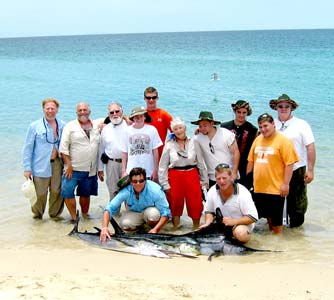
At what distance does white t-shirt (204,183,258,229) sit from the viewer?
594cm

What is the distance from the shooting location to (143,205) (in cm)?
650

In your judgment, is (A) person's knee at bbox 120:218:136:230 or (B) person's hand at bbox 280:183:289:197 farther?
(A) person's knee at bbox 120:218:136:230

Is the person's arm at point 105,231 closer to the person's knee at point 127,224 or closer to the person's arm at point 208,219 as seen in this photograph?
the person's knee at point 127,224

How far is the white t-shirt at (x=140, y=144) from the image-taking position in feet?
22.1

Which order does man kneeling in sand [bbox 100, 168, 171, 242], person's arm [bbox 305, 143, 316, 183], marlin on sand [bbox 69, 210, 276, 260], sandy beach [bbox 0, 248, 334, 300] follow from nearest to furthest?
sandy beach [bbox 0, 248, 334, 300], marlin on sand [bbox 69, 210, 276, 260], man kneeling in sand [bbox 100, 168, 171, 242], person's arm [bbox 305, 143, 316, 183]

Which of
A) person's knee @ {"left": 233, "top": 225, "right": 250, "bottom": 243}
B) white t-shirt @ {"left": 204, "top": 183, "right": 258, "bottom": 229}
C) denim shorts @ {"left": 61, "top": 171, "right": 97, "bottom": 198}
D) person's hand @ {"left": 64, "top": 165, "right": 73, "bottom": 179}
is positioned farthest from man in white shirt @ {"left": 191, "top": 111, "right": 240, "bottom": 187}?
person's hand @ {"left": 64, "top": 165, "right": 73, "bottom": 179}

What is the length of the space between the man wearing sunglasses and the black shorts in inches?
17.3

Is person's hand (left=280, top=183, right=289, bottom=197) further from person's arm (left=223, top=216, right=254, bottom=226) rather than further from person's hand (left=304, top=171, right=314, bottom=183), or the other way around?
person's arm (left=223, top=216, right=254, bottom=226)

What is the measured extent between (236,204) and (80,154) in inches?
90.8

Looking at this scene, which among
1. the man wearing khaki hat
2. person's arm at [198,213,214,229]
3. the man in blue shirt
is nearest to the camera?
person's arm at [198,213,214,229]

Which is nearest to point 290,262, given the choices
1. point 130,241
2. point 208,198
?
point 208,198

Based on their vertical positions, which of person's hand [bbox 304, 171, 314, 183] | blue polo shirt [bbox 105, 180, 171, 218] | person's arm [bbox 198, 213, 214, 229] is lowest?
person's arm [bbox 198, 213, 214, 229]

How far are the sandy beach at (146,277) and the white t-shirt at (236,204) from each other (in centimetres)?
55

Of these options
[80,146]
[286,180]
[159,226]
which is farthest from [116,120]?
[286,180]
